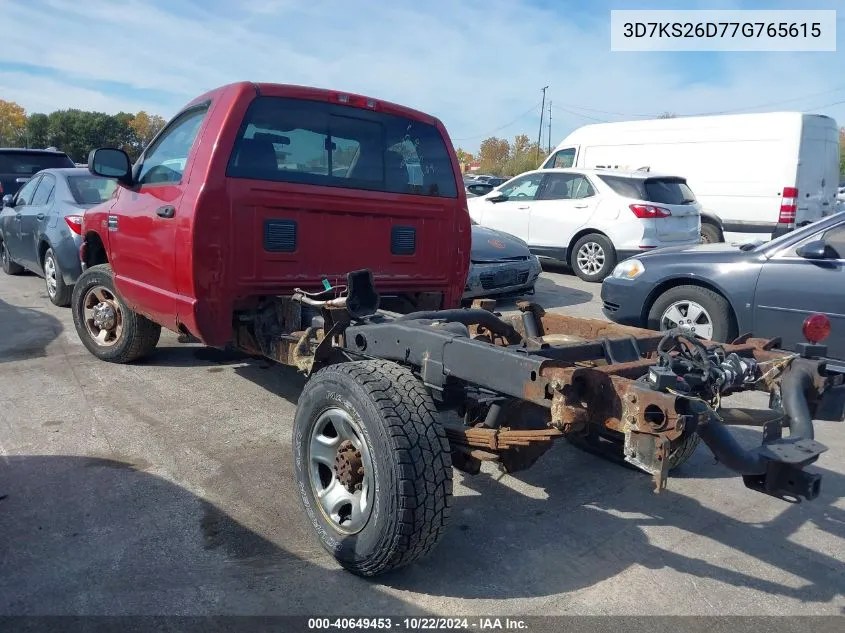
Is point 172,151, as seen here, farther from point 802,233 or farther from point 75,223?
point 802,233

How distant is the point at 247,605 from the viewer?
2580mm

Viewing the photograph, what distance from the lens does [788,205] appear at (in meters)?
12.0

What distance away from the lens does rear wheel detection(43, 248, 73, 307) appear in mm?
7523

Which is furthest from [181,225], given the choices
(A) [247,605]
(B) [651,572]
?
(B) [651,572]

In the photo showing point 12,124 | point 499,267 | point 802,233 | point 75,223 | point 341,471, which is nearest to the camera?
point 341,471

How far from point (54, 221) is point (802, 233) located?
7.47 meters

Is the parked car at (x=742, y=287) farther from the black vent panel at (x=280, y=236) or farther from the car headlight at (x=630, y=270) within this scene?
the black vent panel at (x=280, y=236)

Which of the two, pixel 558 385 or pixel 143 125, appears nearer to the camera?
pixel 558 385

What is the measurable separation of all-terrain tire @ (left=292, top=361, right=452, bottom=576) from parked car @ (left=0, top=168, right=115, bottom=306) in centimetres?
559

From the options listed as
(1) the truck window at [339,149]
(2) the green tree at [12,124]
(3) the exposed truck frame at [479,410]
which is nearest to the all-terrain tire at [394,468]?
(3) the exposed truck frame at [479,410]

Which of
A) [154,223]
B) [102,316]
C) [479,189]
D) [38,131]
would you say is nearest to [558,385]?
[154,223]

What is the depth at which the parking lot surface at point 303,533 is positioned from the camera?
Answer: 8.72 feet

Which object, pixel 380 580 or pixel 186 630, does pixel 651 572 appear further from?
pixel 186 630

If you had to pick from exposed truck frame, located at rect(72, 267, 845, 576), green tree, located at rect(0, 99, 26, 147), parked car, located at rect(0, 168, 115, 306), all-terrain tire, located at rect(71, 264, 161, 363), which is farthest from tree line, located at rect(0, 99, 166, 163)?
exposed truck frame, located at rect(72, 267, 845, 576)
